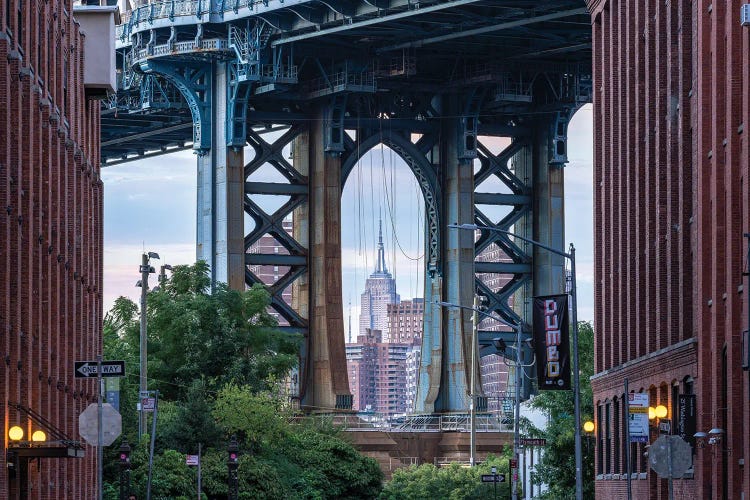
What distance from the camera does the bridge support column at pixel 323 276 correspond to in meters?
121

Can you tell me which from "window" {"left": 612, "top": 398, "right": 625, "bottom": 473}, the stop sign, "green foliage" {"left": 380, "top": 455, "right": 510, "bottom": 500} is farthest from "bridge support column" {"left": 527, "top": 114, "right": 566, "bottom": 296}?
the stop sign

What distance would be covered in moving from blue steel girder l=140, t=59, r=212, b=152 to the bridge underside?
122 millimetres

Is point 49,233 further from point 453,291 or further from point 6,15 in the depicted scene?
point 453,291

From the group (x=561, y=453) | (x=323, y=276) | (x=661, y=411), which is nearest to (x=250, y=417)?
(x=561, y=453)

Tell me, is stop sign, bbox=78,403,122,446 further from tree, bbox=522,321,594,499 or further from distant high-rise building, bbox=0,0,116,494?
tree, bbox=522,321,594,499

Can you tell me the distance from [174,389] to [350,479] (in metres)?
9.71

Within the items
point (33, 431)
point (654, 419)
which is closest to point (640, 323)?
point (654, 419)

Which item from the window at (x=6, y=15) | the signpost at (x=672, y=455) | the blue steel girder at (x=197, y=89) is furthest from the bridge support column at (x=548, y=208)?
the signpost at (x=672, y=455)

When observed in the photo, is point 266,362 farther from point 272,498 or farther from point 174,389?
point 272,498

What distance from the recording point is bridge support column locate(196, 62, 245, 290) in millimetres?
117312

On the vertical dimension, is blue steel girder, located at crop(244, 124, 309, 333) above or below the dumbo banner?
above

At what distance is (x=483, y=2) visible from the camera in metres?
101

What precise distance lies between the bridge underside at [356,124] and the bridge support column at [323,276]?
0.11 meters

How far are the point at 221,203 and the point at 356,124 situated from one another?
36.6 feet
